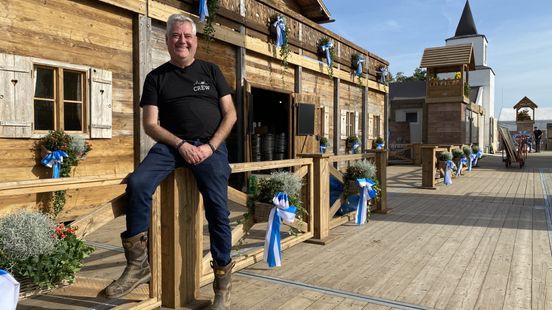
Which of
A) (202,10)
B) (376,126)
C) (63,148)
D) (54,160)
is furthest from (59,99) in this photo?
(376,126)

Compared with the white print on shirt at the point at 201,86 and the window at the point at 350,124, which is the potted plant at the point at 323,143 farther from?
the white print on shirt at the point at 201,86

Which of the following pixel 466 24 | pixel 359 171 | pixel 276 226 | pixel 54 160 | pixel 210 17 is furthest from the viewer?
pixel 466 24

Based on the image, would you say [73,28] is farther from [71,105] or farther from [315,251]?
[315,251]

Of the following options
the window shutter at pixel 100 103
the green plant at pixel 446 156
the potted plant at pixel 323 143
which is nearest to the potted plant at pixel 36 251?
the window shutter at pixel 100 103

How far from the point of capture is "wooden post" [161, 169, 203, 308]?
9.91 ft

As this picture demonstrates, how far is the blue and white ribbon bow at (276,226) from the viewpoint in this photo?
3.85 metres

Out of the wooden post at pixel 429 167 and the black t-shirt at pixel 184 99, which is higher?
the black t-shirt at pixel 184 99

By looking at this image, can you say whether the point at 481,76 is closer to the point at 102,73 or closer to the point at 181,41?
the point at 102,73

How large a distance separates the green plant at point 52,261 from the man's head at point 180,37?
51.4 inches

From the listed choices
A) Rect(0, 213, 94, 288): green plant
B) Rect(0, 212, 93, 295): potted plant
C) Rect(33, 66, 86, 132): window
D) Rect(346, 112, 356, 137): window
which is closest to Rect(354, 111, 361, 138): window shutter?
Rect(346, 112, 356, 137): window

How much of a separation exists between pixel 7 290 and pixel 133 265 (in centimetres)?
88

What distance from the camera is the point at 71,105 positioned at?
Result: 583 cm

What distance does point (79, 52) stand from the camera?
578 centimetres

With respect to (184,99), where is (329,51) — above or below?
above
